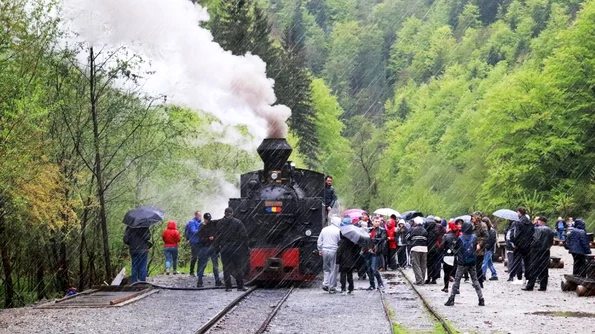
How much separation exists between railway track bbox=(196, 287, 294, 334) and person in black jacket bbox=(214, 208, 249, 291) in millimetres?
672

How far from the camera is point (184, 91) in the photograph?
27.5 meters

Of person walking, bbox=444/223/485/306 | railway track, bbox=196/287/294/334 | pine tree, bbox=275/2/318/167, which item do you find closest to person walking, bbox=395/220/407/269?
railway track, bbox=196/287/294/334

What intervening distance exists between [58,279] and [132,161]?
4.34 metres

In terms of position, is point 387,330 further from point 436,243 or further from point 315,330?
point 436,243

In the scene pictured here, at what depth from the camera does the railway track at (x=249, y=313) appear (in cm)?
Result: 1414

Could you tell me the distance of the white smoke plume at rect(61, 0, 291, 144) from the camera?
22875 millimetres

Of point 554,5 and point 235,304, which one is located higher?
point 554,5

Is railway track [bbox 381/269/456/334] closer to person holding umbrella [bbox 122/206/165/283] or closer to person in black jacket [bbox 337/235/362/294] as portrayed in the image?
person in black jacket [bbox 337/235/362/294]

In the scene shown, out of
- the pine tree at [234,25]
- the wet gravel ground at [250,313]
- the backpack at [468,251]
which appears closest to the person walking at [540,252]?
the backpack at [468,251]

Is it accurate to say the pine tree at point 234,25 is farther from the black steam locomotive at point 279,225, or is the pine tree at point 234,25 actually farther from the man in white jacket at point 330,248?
the man in white jacket at point 330,248

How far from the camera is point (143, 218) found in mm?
21375

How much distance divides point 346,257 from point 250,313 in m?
4.28

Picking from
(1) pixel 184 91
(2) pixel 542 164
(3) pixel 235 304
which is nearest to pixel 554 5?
(2) pixel 542 164

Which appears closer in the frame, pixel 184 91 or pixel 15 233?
pixel 15 233
